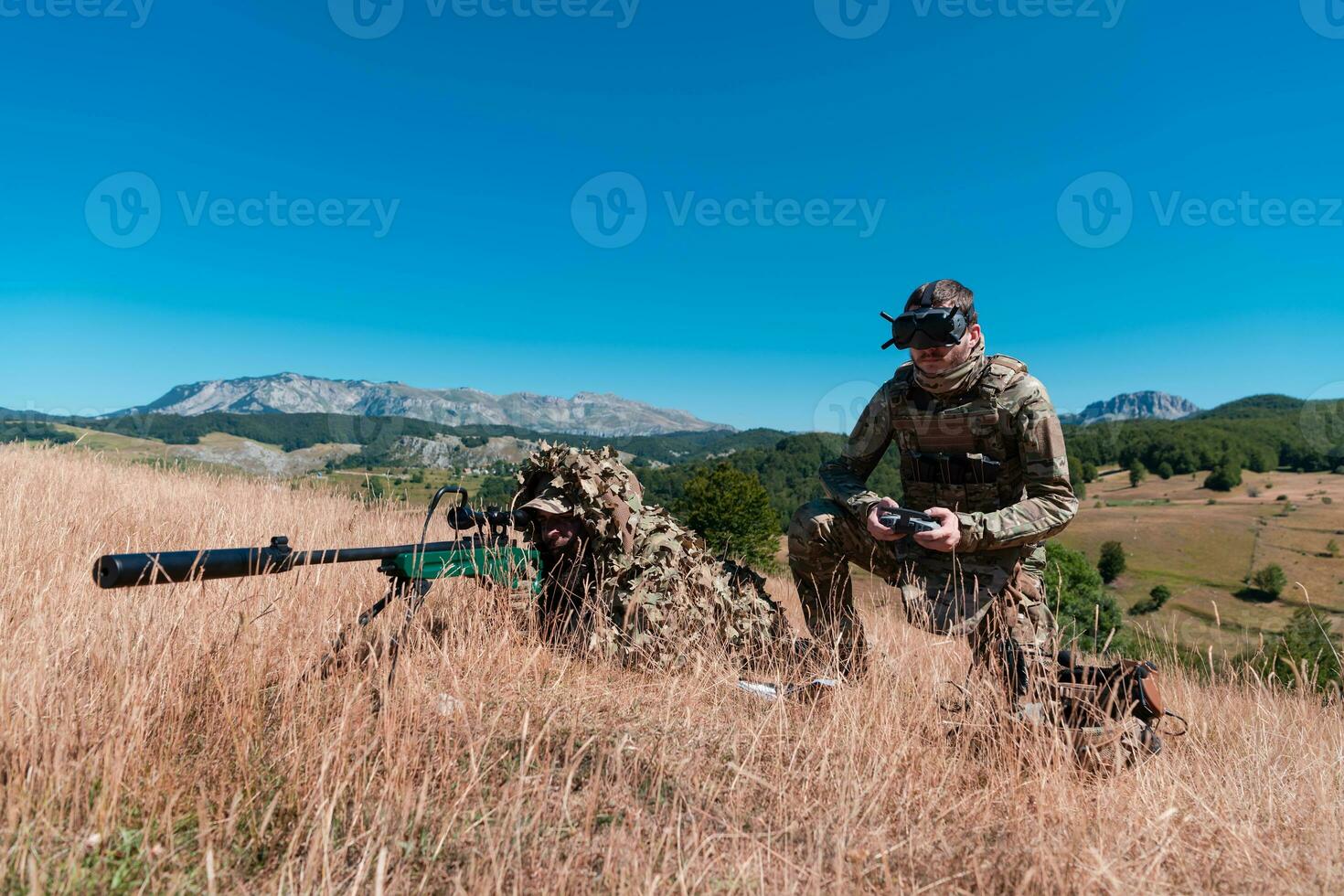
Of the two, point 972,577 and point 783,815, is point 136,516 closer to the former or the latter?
point 783,815

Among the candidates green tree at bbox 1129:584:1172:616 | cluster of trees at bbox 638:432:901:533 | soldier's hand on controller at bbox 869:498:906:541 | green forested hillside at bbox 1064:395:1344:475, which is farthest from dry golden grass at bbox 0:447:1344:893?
green forested hillside at bbox 1064:395:1344:475

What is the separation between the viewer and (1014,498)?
4613 mm

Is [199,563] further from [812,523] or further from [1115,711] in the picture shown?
[1115,711]

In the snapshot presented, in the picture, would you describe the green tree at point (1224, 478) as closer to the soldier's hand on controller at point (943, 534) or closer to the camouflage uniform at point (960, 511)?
the camouflage uniform at point (960, 511)

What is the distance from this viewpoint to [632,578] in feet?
15.3

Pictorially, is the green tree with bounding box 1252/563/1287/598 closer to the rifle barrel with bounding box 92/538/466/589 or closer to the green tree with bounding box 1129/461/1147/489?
the green tree with bounding box 1129/461/1147/489

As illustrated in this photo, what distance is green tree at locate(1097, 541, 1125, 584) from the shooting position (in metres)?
101

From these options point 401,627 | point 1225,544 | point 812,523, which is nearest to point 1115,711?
point 812,523

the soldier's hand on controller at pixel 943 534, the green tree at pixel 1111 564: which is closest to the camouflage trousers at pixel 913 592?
the soldier's hand on controller at pixel 943 534

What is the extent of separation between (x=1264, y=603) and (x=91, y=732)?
12800 cm

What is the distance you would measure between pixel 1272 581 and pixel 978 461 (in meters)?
123

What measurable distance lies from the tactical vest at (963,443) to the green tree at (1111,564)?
116067 millimetres

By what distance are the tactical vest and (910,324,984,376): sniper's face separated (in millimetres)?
220

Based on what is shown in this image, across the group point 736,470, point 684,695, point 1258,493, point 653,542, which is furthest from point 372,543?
point 1258,493
